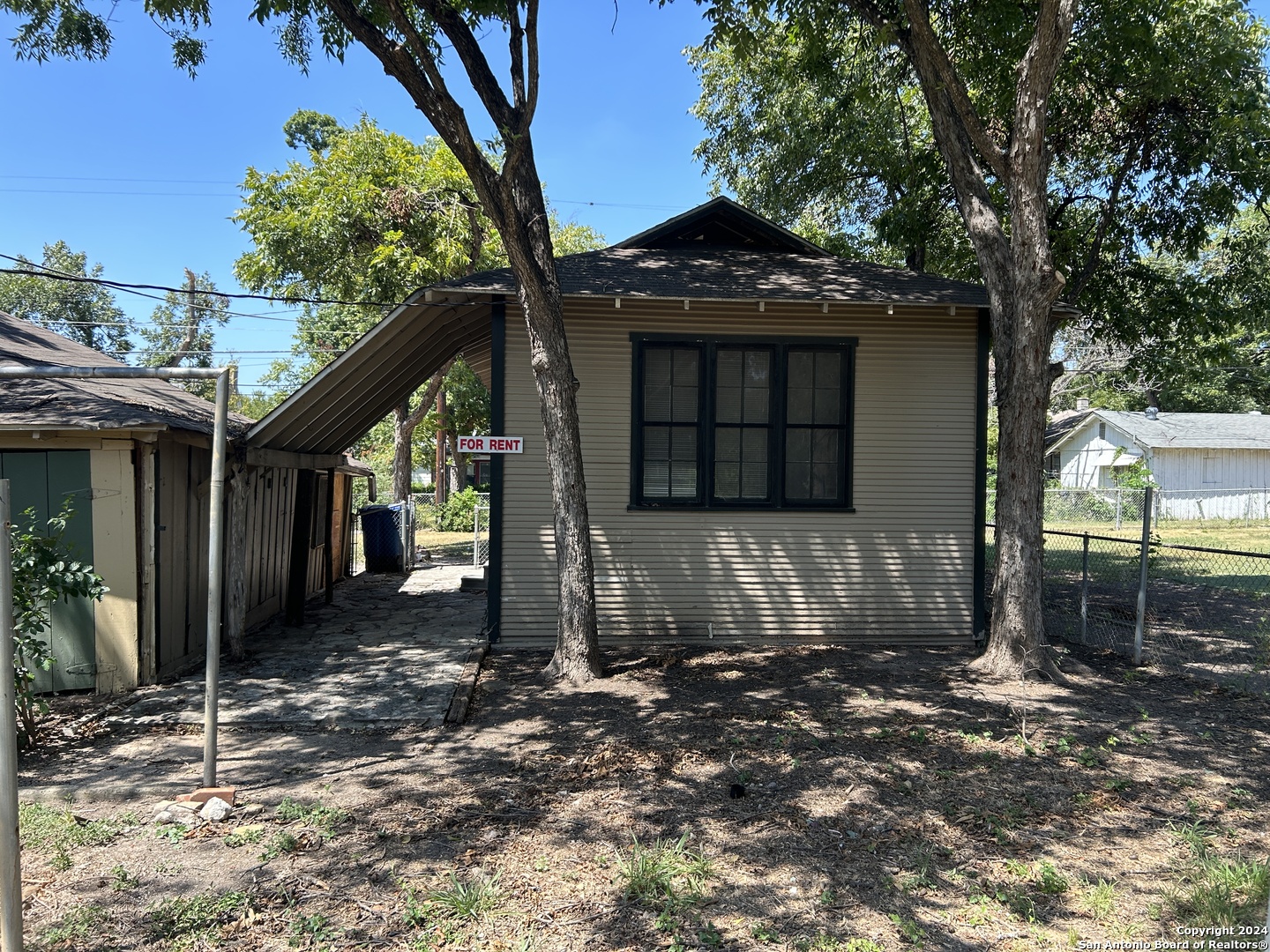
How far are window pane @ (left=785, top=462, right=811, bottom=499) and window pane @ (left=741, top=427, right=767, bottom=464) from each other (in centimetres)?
30

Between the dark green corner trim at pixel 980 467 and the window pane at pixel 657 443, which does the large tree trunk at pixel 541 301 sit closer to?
the window pane at pixel 657 443

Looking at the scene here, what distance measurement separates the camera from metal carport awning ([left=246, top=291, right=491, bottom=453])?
8.15 metres

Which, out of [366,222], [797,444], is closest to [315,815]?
[797,444]

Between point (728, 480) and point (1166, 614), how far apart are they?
21.5ft

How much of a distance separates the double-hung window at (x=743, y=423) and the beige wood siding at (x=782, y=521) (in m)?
0.15

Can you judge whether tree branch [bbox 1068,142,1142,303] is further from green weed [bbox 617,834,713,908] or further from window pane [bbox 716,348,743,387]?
green weed [bbox 617,834,713,908]

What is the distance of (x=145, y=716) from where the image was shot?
6.37m

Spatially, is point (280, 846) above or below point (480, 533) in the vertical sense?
above

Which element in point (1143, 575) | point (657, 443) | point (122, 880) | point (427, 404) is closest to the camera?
point (122, 880)

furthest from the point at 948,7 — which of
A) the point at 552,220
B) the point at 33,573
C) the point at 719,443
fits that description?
the point at 552,220

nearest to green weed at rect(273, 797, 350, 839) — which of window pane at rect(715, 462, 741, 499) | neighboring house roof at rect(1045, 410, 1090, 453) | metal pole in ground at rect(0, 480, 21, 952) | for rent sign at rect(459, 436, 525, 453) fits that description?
metal pole in ground at rect(0, 480, 21, 952)

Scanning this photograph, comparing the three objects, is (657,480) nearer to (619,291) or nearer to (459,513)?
(619,291)

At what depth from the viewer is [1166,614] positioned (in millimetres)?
10742

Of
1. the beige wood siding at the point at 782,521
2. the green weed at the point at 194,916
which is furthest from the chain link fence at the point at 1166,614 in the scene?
the green weed at the point at 194,916
